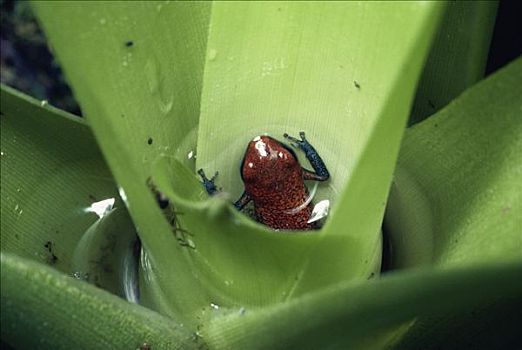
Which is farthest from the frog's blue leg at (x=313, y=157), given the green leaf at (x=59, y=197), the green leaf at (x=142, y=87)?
the green leaf at (x=59, y=197)

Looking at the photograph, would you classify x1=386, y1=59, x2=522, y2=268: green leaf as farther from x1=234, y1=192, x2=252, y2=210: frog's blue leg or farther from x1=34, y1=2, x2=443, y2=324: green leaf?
x1=234, y1=192, x2=252, y2=210: frog's blue leg

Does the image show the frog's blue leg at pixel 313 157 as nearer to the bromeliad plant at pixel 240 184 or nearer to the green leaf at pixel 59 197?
the bromeliad plant at pixel 240 184

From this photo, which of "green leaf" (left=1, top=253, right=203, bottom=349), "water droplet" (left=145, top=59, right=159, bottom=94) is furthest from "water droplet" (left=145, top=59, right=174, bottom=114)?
"green leaf" (left=1, top=253, right=203, bottom=349)

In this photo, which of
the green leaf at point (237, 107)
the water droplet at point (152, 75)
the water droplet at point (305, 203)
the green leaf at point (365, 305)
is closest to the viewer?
the green leaf at point (365, 305)

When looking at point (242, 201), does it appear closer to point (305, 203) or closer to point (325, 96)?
point (305, 203)

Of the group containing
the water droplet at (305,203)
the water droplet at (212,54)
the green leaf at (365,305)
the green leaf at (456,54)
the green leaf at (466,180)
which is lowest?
the green leaf at (365,305)

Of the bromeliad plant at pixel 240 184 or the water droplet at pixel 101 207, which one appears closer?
the bromeliad plant at pixel 240 184

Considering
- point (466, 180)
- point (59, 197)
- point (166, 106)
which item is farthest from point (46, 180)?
point (466, 180)

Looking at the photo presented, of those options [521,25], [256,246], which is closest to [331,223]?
[256,246]
